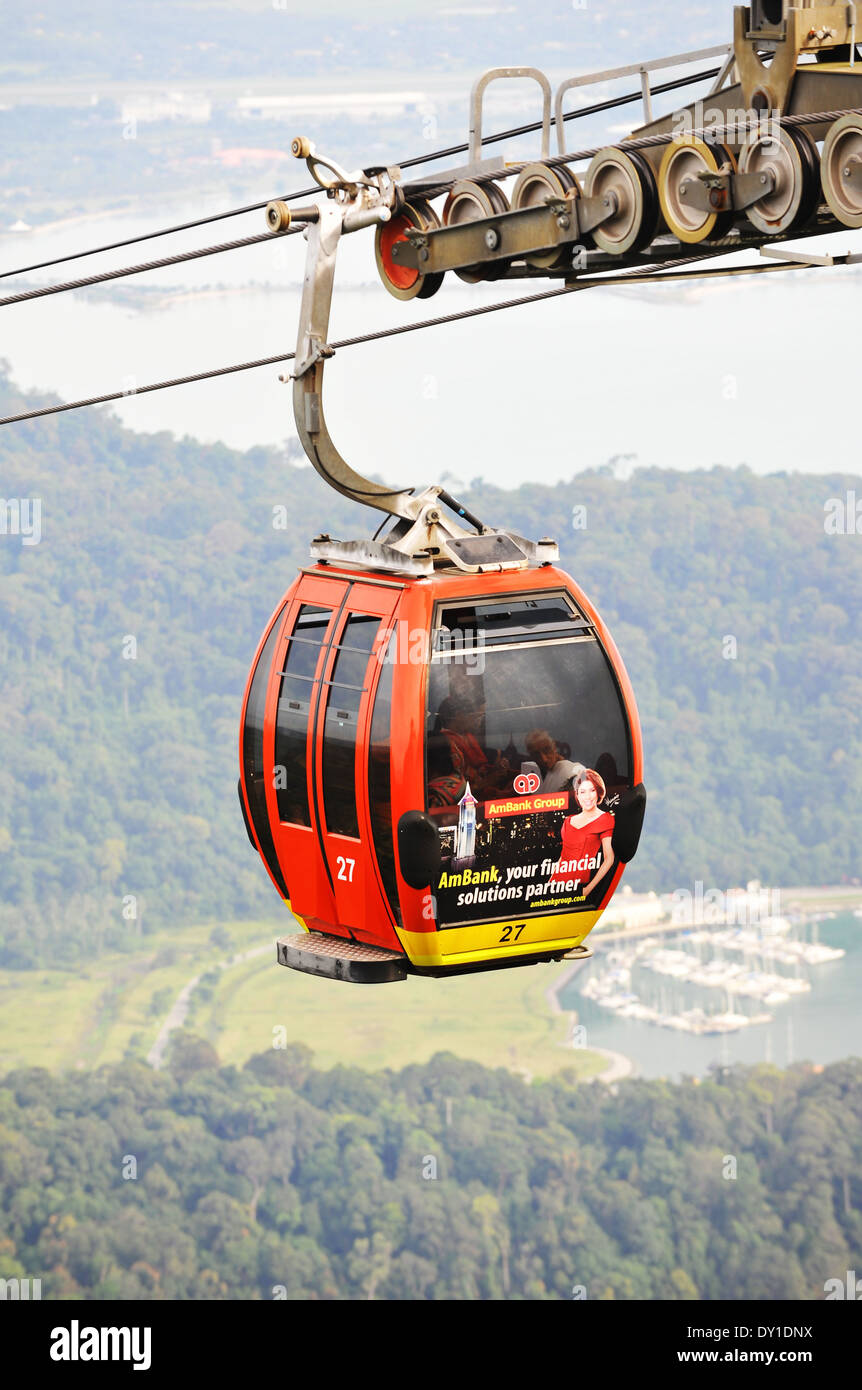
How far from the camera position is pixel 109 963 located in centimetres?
11269

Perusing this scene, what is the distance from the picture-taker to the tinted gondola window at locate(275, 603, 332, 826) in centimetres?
1155

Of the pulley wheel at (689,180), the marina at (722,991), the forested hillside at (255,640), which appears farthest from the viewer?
the forested hillside at (255,640)

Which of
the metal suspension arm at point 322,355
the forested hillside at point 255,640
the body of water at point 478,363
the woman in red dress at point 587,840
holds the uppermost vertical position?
the body of water at point 478,363

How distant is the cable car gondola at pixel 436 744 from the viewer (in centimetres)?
1093

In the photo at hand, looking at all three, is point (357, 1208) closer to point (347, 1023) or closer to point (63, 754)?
point (347, 1023)

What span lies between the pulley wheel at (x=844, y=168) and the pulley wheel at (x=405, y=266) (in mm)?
2894

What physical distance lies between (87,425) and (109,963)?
3706cm

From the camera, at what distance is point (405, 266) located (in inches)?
461

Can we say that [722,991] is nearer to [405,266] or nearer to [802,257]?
[405,266]

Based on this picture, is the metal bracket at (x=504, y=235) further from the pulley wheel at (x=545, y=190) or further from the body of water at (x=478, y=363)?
the body of water at (x=478, y=363)

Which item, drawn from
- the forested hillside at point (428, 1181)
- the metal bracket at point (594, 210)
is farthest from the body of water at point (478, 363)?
the metal bracket at point (594, 210)

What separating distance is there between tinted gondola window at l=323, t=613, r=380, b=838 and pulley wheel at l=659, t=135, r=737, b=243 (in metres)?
2.49

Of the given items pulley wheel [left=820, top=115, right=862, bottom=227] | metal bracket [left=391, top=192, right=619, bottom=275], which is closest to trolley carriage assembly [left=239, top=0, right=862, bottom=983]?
metal bracket [left=391, top=192, right=619, bottom=275]
